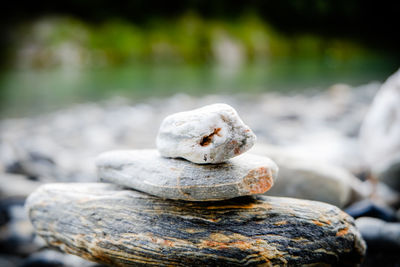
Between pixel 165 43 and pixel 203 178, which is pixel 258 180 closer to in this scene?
pixel 203 178

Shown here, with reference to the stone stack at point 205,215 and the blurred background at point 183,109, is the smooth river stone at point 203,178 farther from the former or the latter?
the blurred background at point 183,109

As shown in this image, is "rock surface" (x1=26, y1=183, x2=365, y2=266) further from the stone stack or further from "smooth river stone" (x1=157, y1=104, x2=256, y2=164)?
"smooth river stone" (x1=157, y1=104, x2=256, y2=164)

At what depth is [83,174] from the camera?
167 inches

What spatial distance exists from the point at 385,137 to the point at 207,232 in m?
3.11

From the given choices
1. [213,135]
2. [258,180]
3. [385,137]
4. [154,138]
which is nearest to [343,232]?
[258,180]

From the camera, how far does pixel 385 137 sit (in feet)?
12.6

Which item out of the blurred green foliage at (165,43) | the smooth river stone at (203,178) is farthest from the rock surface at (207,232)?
the blurred green foliage at (165,43)

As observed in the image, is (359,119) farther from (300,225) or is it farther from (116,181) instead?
(116,181)

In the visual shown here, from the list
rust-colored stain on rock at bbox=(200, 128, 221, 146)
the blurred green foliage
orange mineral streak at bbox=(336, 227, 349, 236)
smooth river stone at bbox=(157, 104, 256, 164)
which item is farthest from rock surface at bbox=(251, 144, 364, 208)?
the blurred green foliage

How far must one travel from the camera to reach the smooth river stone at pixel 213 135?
1749 millimetres

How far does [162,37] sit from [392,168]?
116 feet

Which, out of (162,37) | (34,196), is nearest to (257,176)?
(34,196)

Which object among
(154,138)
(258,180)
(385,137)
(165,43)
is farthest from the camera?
(165,43)

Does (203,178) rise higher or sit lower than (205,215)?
higher
